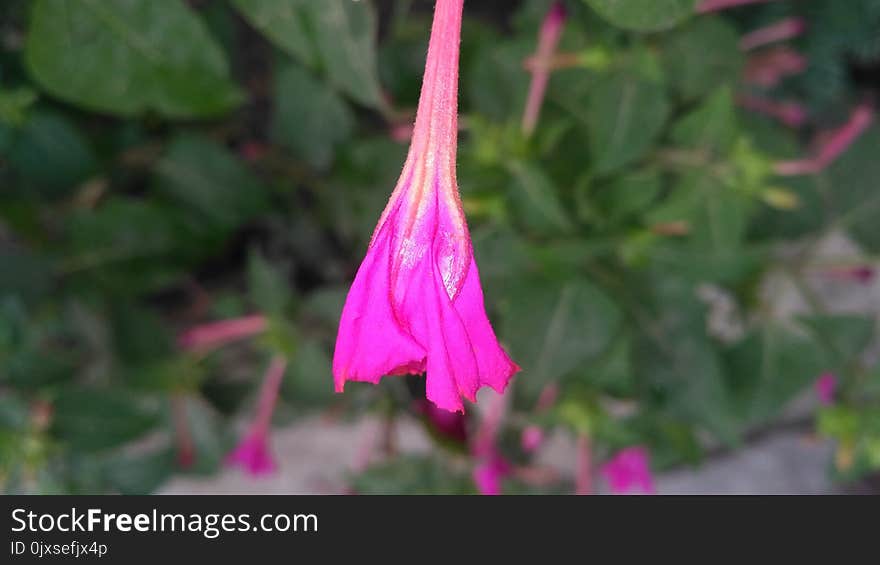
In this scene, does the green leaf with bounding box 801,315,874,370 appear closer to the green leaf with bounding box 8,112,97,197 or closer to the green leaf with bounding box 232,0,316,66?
the green leaf with bounding box 232,0,316,66

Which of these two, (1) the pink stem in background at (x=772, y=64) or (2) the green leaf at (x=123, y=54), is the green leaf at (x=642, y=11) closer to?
(2) the green leaf at (x=123, y=54)

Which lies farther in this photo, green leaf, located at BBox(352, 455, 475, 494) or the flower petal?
green leaf, located at BBox(352, 455, 475, 494)

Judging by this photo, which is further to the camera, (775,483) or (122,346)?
(775,483)

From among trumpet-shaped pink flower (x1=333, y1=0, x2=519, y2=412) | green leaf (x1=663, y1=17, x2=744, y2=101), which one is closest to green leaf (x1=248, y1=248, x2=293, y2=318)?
green leaf (x1=663, y1=17, x2=744, y2=101)

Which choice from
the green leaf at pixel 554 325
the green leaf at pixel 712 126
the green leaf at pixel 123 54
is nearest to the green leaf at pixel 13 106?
the green leaf at pixel 123 54

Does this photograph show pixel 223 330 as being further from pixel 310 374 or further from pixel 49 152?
pixel 49 152

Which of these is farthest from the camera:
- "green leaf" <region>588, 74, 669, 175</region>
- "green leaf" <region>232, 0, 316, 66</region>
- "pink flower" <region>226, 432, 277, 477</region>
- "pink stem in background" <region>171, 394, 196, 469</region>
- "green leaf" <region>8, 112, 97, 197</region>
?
"pink stem in background" <region>171, 394, 196, 469</region>
